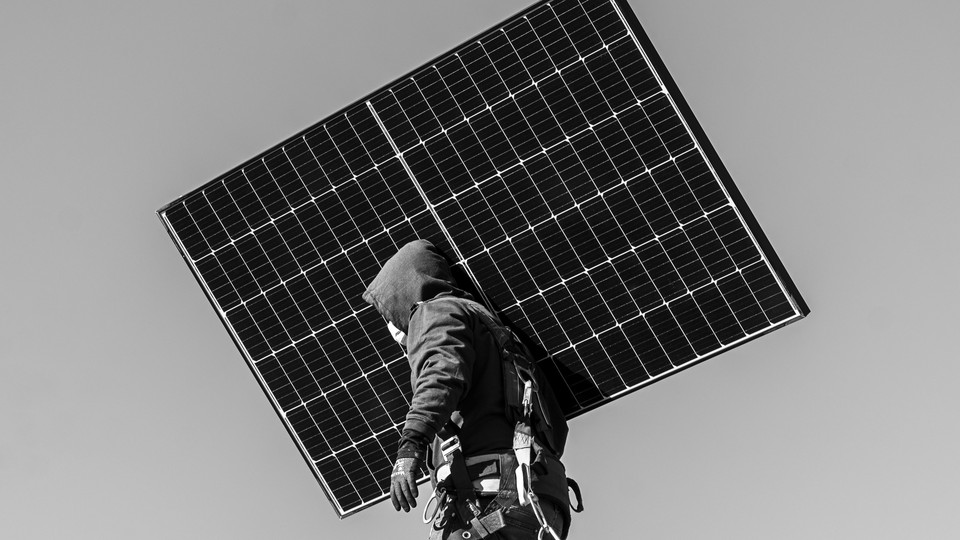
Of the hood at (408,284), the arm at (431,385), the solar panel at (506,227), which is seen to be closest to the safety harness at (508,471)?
the arm at (431,385)

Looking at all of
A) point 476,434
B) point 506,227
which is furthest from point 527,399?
point 506,227

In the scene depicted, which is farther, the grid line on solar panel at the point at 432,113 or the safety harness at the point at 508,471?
the grid line on solar panel at the point at 432,113

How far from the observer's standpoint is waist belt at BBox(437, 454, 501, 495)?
7832 mm

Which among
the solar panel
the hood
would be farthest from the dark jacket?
the solar panel

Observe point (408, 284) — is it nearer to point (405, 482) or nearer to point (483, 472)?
point (483, 472)

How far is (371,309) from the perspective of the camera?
9.62 metres

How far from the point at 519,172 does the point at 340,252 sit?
152 centimetres

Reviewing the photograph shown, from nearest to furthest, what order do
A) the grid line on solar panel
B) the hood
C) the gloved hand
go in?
the gloved hand → the hood → the grid line on solar panel

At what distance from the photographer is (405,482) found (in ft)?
24.6

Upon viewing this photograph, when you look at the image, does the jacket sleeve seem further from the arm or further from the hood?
the hood

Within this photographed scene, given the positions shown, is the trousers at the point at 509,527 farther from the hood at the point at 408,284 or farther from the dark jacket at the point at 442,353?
the hood at the point at 408,284

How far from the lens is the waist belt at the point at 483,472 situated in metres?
7.83

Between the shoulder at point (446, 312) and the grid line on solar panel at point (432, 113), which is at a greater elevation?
the grid line on solar panel at point (432, 113)

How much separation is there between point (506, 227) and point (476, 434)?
1.81 metres
